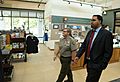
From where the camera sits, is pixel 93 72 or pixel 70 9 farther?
pixel 70 9

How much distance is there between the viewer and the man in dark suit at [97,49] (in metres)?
2.61

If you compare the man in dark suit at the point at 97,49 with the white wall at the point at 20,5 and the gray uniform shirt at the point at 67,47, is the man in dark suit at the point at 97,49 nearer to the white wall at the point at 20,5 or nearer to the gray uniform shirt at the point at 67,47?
the gray uniform shirt at the point at 67,47

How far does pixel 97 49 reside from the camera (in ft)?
8.75

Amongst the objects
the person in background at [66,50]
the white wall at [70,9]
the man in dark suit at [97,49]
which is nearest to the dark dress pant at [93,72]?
the man in dark suit at [97,49]

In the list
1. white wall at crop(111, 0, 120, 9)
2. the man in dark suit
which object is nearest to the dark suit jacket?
the man in dark suit

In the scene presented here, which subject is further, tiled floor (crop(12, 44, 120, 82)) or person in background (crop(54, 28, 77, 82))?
tiled floor (crop(12, 44, 120, 82))

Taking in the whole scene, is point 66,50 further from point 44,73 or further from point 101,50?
point 44,73

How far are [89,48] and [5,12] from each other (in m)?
11.0

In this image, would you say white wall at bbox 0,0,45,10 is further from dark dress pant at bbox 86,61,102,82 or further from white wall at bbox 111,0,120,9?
dark dress pant at bbox 86,61,102,82

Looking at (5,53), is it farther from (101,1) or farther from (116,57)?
(101,1)

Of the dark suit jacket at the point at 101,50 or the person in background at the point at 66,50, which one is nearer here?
the dark suit jacket at the point at 101,50

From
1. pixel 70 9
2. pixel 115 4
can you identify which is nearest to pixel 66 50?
pixel 70 9

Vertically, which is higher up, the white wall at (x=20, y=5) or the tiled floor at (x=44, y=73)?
the white wall at (x=20, y=5)

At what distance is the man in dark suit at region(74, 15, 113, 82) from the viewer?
2611mm
